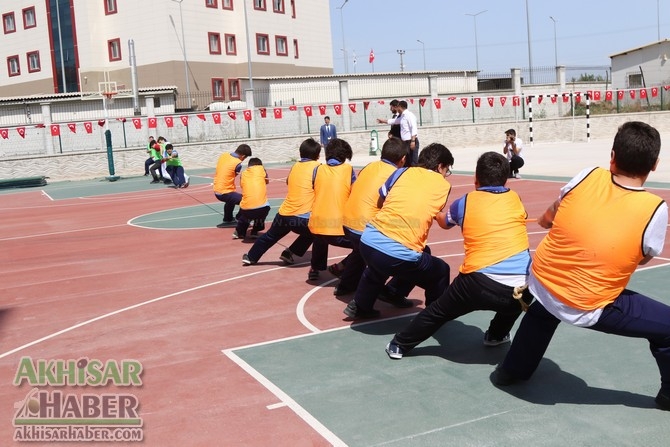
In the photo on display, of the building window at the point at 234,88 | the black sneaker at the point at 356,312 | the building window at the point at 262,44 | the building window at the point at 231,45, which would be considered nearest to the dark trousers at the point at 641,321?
the black sneaker at the point at 356,312

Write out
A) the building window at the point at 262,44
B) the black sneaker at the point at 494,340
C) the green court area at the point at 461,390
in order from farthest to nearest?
1. the building window at the point at 262,44
2. the black sneaker at the point at 494,340
3. the green court area at the point at 461,390

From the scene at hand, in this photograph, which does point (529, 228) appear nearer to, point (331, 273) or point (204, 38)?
point (331, 273)

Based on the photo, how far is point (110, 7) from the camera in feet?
190

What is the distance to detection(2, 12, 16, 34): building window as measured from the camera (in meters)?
62.9

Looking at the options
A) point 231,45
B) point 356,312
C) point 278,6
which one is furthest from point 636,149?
point 278,6

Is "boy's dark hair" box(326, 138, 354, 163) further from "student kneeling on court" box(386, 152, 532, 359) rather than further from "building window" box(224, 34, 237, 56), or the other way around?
"building window" box(224, 34, 237, 56)

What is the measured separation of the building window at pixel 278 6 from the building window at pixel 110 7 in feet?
41.9

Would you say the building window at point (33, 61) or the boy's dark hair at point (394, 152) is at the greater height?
the building window at point (33, 61)

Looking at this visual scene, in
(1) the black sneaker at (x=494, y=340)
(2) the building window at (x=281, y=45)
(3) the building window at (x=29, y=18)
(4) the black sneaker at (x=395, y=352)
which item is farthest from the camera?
(2) the building window at (x=281, y=45)

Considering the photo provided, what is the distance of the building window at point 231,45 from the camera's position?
5978 centimetres

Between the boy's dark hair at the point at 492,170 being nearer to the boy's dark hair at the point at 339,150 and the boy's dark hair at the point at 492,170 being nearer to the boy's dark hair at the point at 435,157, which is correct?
the boy's dark hair at the point at 435,157

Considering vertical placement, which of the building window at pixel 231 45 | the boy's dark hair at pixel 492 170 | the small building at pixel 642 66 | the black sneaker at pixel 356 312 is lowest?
the black sneaker at pixel 356 312

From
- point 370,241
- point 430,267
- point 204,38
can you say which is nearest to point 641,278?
point 430,267

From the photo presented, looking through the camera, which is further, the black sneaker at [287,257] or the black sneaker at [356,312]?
the black sneaker at [287,257]
